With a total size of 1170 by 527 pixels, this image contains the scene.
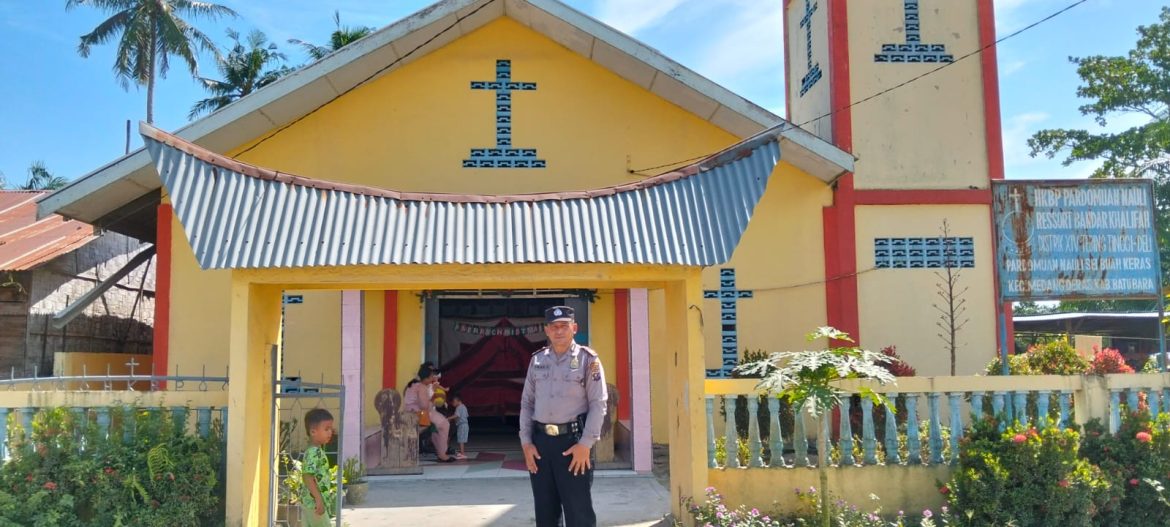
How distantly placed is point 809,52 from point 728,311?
380 centimetres

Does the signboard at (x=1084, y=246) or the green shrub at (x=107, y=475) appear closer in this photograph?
the green shrub at (x=107, y=475)

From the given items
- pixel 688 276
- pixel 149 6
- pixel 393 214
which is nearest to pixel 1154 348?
pixel 688 276

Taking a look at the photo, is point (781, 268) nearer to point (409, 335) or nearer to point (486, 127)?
point (486, 127)

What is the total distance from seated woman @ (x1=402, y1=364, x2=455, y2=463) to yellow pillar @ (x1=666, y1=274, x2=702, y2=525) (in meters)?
3.80

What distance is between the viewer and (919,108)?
31.9 feet

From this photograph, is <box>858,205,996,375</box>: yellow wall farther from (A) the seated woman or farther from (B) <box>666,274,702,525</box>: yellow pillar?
(A) the seated woman

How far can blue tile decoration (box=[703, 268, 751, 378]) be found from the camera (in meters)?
9.39

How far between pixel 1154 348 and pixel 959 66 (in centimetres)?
1493

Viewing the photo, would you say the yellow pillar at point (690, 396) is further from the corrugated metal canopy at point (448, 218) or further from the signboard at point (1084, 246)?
the signboard at point (1084, 246)

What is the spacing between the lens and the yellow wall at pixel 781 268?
31.0 feet

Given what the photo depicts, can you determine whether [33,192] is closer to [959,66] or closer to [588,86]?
[588,86]

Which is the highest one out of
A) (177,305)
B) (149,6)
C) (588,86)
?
(149,6)

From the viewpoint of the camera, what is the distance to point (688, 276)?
5.90m

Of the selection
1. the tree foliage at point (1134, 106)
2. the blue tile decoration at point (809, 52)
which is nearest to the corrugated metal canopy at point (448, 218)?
the blue tile decoration at point (809, 52)
